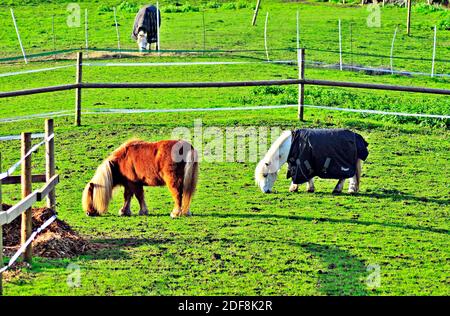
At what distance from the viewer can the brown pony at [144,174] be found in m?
13.8

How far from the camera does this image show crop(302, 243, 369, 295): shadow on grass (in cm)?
1117

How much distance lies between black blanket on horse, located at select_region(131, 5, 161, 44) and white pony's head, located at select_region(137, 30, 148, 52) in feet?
0.34

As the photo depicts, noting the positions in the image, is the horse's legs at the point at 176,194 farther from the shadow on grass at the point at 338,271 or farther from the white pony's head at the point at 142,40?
the white pony's head at the point at 142,40

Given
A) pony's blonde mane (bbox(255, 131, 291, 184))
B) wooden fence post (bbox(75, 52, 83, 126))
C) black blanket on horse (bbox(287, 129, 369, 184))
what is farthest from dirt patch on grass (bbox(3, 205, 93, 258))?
wooden fence post (bbox(75, 52, 83, 126))

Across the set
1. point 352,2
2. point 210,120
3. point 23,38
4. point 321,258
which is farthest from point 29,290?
point 352,2

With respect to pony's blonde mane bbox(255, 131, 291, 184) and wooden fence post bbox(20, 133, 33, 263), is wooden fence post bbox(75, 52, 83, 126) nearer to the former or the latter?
pony's blonde mane bbox(255, 131, 291, 184)


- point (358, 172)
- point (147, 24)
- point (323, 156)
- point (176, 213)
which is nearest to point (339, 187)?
point (358, 172)

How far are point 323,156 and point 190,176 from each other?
7.93ft

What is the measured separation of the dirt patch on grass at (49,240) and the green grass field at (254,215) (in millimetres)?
200

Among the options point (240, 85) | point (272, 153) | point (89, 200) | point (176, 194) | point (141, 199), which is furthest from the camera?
point (240, 85)

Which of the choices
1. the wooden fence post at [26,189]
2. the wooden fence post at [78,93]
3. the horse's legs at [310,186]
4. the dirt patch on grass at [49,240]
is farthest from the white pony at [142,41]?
the wooden fence post at [26,189]

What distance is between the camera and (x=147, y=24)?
3011 centimetres

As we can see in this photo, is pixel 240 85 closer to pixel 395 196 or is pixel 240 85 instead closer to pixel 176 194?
pixel 395 196

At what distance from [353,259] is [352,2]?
95.4 ft
